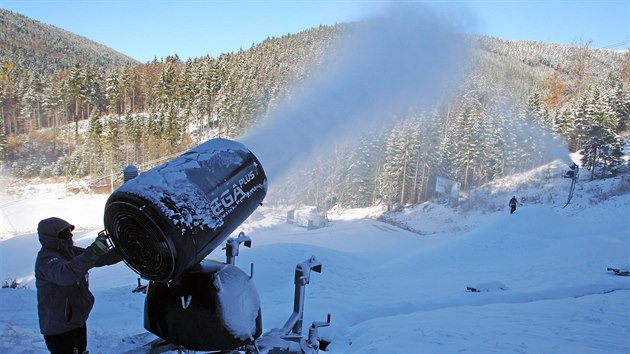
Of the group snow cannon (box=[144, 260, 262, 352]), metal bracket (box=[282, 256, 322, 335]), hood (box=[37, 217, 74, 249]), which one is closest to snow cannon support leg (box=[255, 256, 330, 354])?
metal bracket (box=[282, 256, 322, 335])

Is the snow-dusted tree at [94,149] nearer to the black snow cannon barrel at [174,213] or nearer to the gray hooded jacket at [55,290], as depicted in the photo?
the gray hooded jacket at [55,290]

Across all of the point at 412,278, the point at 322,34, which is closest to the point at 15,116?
the point at 322,34

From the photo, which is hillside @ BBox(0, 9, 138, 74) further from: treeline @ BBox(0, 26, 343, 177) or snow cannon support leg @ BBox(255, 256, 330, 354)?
snow cannon support leg @ BBox(255, 256, 330, 354)

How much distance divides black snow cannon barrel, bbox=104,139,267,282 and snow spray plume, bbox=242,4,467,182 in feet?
20.7

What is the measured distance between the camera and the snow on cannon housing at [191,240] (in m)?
2.04

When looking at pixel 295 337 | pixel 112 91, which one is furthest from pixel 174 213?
pixel 112 91

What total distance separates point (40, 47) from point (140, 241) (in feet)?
453

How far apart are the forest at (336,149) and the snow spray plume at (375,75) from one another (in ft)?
77.4

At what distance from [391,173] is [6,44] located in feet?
346

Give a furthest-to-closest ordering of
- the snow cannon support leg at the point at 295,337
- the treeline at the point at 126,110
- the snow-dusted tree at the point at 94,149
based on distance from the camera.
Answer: the treeline at the point at 126,110
the snow-dusted tree at the point at 94,149
the snow cannon support leg at the point at 295,337

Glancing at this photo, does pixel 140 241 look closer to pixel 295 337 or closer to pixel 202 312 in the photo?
pixel 202 312

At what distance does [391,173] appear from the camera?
50344 millimetres

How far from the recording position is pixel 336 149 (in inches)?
1409

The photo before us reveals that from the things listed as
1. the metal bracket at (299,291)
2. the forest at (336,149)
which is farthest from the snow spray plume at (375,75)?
the forest at (336,149)
